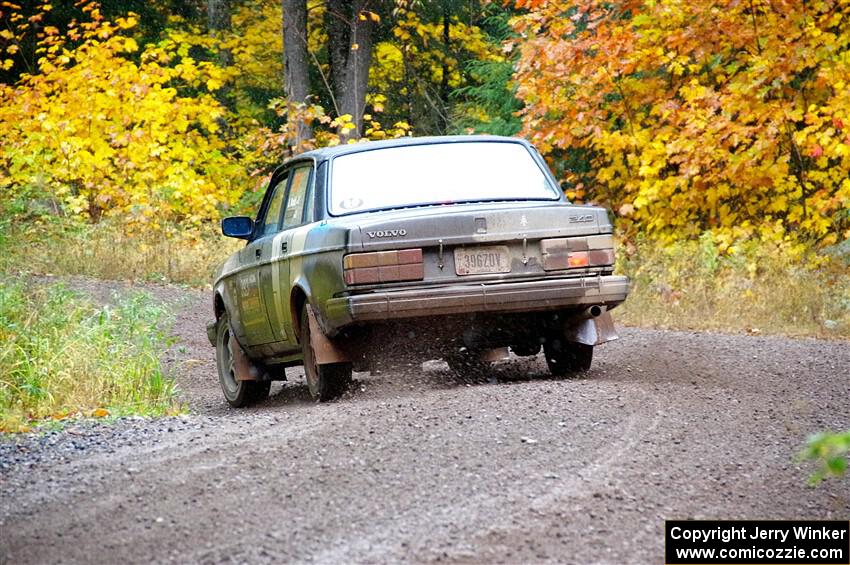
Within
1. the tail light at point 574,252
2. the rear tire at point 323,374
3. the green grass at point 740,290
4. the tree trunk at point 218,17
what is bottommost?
the green grass at point 740,290

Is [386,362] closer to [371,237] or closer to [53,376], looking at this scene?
[371,237]

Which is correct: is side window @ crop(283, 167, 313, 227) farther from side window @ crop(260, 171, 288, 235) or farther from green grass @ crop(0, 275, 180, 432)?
green grass @ crop(0, 275, 180, 432)

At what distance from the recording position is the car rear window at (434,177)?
29.3 ft

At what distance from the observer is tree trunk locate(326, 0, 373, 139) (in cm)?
2656

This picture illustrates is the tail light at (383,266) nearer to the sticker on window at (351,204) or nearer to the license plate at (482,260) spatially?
the license plate at (482,260)

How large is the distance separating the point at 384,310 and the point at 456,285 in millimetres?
503

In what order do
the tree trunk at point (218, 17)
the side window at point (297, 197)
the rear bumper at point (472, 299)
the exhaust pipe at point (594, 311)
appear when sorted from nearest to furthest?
1. the rear bumper at point (472, 299)
2. the exhaust pipe at point (594, 311)
3. the side window at point (297, 197)
4. the tree trunk at point (218, 17)

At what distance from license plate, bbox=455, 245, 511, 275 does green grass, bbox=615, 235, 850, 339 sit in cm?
Result: 619

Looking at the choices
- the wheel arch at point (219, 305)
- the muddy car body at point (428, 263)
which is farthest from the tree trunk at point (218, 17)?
the muddy car body at point (428, 263)

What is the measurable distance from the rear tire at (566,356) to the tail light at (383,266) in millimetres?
1576

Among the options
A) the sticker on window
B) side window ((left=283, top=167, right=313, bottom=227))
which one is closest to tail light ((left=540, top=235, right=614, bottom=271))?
Result: the sticker on window

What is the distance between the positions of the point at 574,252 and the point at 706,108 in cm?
980

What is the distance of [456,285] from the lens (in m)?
8.30

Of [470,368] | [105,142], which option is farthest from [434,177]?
[105,142]
